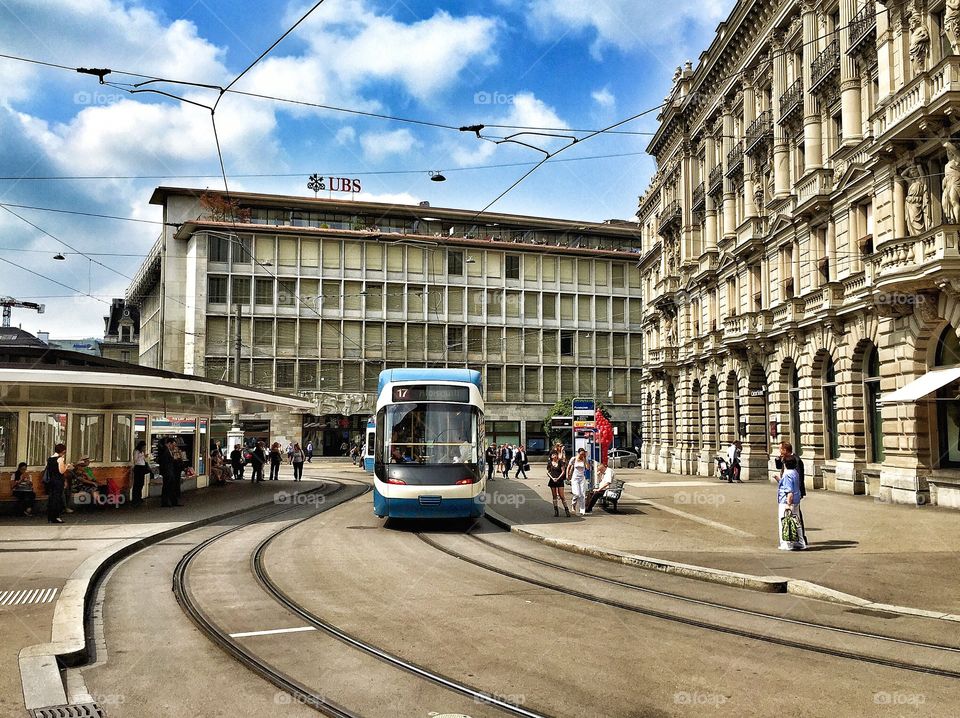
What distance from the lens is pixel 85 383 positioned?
1747 centimetres

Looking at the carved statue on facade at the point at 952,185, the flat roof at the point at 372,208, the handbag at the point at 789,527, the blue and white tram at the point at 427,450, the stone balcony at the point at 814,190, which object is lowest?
the handbag at the point at 789,527

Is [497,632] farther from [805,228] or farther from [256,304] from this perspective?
[256,304]

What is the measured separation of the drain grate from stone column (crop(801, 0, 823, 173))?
93.9 feet

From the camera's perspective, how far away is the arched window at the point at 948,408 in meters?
21.8

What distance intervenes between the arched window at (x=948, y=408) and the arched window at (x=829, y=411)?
6580 millimetres

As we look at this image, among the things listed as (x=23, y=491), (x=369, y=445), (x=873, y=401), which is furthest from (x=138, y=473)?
(x=873, y=401)

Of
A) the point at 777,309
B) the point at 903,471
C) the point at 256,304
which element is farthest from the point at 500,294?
the point at 903,471

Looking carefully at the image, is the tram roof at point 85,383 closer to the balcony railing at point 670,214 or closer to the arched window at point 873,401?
the arched window at point 873,401

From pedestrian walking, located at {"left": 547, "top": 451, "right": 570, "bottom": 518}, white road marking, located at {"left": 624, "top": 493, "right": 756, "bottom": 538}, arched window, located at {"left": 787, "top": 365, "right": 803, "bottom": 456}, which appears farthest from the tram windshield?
arched window, located at {"left": 787, "top": 365, "right": 803, "bottom": 456}

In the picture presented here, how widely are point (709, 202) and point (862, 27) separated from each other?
648 inches

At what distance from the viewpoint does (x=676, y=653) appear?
7512 mm

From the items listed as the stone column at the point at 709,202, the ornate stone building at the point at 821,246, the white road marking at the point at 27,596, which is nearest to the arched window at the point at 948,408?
the ornate stone building at the point at 821,246

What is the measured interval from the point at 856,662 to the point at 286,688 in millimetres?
4940

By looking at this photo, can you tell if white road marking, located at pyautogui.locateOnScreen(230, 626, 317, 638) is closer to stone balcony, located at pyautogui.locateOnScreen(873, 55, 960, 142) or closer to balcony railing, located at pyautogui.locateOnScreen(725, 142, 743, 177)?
stone balcony, located at pyautogui.locateOnScreen(873, 55, 960, 142)
